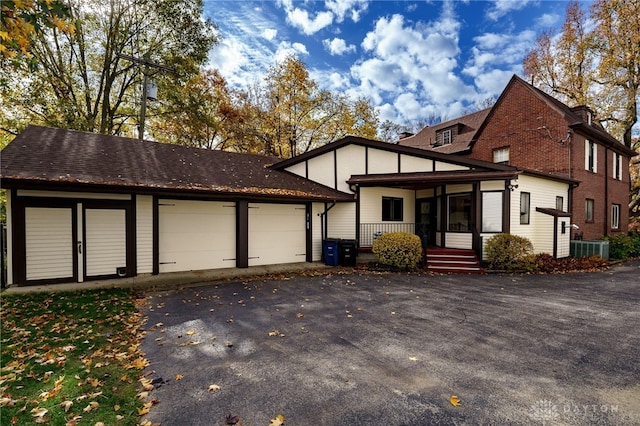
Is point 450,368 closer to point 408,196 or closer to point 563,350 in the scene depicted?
point 563,350

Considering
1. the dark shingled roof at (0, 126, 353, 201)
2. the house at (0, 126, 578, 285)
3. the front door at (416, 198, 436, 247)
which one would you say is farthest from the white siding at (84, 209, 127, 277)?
the front door at (416, 198, 436, 247)

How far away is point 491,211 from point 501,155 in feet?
26.1

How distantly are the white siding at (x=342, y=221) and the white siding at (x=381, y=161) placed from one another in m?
1.85

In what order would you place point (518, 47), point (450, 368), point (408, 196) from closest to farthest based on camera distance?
1. point (450, 368)
2. point (408, 196)
3. point (518, 47)

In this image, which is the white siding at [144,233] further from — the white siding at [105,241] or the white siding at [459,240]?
the white siding at [459,240]

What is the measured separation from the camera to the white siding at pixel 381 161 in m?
12.4

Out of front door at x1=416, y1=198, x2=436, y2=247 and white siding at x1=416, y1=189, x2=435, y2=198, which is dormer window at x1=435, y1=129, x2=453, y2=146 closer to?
white siding at x1=416, y1=189, x2=435, y2=198

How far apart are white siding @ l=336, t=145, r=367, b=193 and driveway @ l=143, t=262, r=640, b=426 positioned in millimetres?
6442

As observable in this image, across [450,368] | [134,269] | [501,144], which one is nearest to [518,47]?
[501,144]

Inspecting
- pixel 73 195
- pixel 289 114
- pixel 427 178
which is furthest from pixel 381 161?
pixel 289 114

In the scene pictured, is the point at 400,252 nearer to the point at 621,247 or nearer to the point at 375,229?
the point at 375,229

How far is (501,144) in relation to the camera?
54.7 feet

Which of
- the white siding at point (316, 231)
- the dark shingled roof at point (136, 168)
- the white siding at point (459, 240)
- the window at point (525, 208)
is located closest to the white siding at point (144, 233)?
the dark shingled roof at point (136, 168)

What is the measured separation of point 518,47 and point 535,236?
15179 mm
